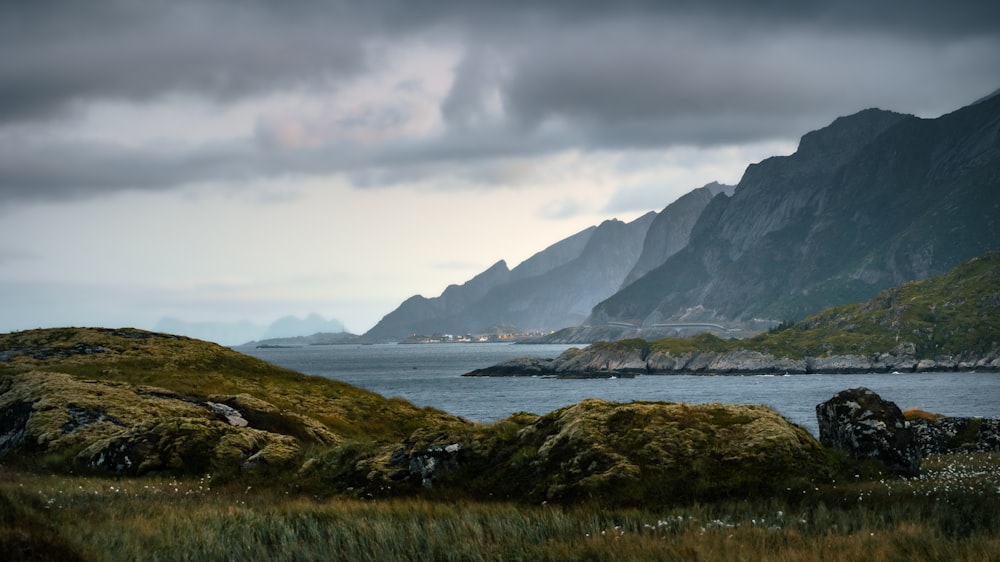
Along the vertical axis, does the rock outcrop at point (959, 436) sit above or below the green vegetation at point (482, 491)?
below

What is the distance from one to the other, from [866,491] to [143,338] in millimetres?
66189

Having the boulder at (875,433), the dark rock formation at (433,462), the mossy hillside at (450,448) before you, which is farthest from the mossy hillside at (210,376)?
the boulder at (875,433)

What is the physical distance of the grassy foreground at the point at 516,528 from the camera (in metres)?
14.2

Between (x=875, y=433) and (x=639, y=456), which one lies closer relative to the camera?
(x=639, y=456)

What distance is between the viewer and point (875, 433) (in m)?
27.5

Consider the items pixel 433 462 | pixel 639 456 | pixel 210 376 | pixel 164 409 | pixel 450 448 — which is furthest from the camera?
pixel 210 376

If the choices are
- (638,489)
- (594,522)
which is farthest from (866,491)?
(594,522)

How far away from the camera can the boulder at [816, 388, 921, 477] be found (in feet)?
89.4

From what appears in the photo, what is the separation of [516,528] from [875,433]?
16.6 metres

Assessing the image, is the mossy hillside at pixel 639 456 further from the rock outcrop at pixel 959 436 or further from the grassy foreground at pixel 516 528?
the rock outcrop at pixel 959 436

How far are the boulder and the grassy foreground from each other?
4.17 meters

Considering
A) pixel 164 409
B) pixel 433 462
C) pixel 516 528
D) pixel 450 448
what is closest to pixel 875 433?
pixel 450 448

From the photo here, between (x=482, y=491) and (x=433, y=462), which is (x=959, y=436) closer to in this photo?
(x=482, y=491)

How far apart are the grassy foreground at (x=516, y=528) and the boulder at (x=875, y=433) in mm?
4172
